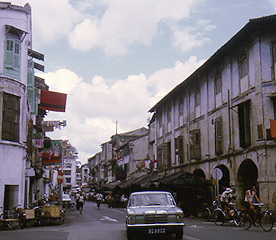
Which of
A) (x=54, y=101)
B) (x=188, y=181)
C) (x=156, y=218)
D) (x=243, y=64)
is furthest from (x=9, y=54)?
(x=188, y=181)

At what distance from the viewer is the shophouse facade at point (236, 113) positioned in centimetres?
2203

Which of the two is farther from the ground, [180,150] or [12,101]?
[12,101]

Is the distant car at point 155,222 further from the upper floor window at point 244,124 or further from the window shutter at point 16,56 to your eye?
the window shutter at point 16,56

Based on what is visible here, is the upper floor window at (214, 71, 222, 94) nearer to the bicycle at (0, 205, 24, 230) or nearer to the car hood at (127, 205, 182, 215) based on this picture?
the bicycle at (0, 205, 24, 230)

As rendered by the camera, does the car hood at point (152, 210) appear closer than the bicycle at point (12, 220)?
Yes

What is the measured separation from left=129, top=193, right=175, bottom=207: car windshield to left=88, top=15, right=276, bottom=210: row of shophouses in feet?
24.3

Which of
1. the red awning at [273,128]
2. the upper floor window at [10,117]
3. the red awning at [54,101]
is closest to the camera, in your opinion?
the red awning at [273,128]

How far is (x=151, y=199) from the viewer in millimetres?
14391

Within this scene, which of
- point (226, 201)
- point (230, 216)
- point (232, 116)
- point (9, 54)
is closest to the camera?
point (230, 216)

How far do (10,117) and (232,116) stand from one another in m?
13.5

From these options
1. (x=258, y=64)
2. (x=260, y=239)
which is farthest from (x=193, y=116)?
(x=260, y=239)

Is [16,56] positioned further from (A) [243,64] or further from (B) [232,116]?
(B) [232,116]

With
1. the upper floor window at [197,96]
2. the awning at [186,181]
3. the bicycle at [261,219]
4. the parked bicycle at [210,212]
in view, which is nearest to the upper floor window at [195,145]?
the upper floor window at [197,96]

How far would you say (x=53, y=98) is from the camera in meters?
29.5
